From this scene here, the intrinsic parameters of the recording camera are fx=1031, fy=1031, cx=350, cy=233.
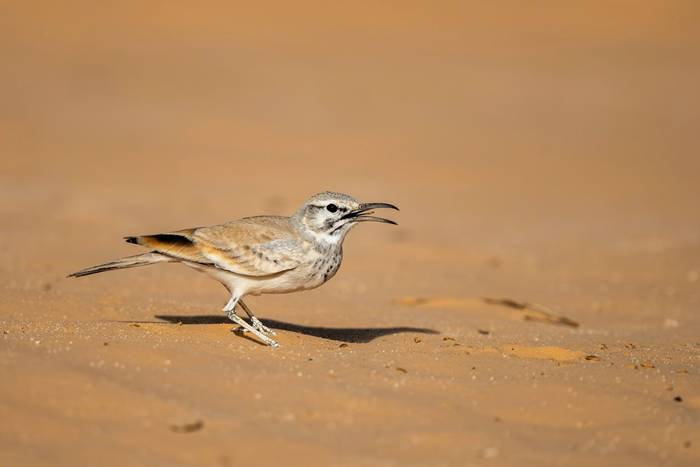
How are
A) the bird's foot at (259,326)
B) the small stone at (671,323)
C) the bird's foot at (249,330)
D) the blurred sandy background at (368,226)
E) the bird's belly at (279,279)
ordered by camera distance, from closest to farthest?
the blurred sandy background at (368,226)
the bird's foot at (249,330)
the bird's belly at (279,279)
the bird's foot at (259,326)
the small stone at (671,323)

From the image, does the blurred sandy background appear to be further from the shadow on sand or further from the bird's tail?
the bird's tail

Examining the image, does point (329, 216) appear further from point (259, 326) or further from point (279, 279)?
point (259, 326)

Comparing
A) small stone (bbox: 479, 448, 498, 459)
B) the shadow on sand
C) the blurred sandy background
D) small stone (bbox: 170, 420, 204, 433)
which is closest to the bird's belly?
the blurred sandy background

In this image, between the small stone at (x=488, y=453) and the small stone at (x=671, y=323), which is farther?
the small stone at (x=671, y=323)

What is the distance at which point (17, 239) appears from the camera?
13555 mm

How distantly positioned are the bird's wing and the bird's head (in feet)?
0.73

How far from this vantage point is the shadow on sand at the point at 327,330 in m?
8.52

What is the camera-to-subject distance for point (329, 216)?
812cm

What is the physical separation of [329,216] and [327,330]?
137 centimetres

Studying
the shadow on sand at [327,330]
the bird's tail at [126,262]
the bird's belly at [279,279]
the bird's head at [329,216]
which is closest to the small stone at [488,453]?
the bird's belly at [279,279]

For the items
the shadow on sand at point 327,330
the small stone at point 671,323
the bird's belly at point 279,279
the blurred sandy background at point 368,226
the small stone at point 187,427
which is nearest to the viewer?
the small stone at point 187,427

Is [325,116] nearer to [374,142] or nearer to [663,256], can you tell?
[374,142]

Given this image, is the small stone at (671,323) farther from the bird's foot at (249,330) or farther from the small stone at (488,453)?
the small stone at (488,453)

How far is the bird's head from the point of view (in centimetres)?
808
